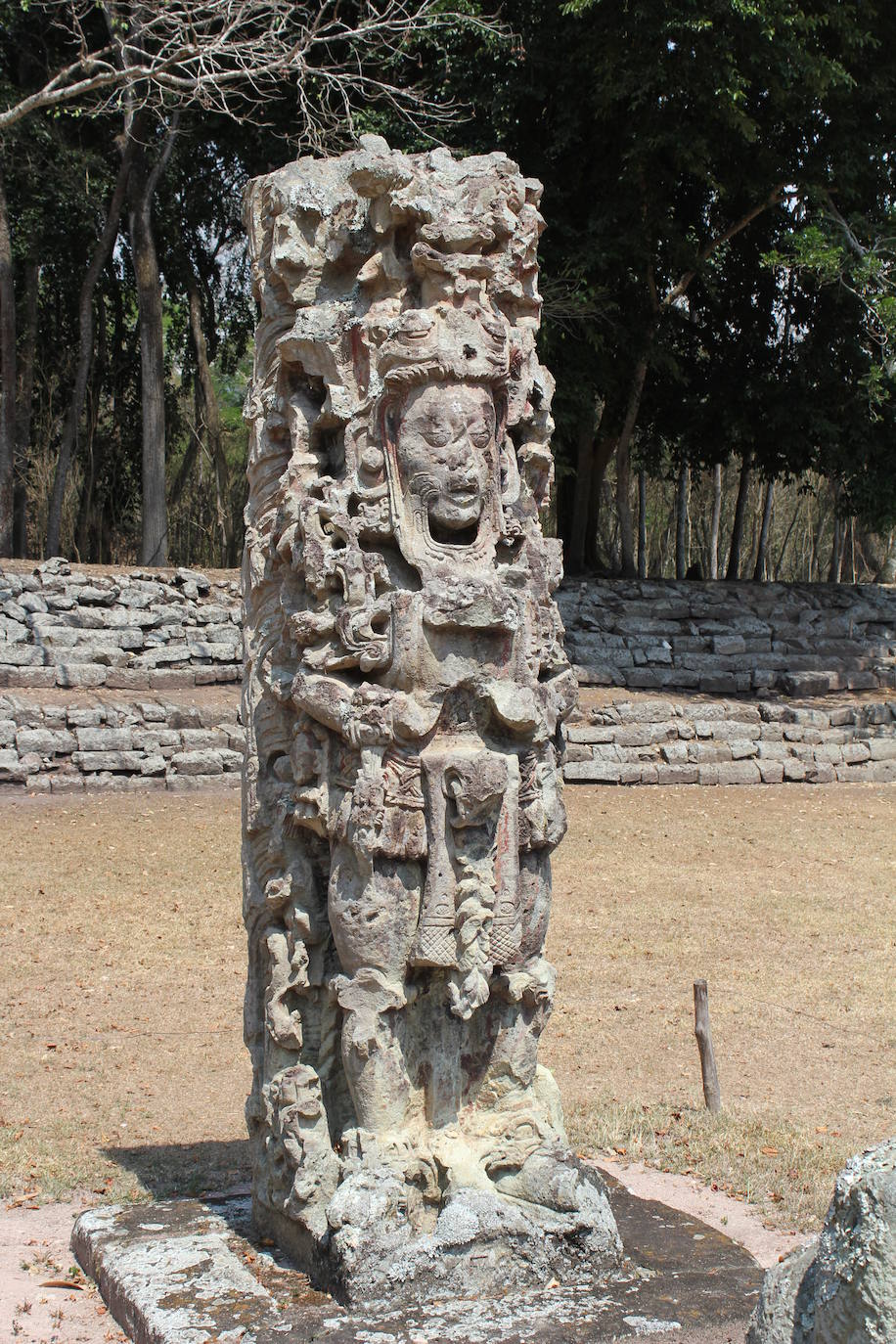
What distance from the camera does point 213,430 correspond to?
81.6 feet

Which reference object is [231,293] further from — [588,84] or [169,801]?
[169,801]

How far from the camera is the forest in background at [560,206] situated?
16703 mm

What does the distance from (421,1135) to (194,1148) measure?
2171mm

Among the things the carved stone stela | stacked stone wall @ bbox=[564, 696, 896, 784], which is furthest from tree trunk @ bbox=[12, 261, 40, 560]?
the carved stone stela

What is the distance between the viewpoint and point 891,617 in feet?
69.8

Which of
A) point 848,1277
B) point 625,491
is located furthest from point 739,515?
point 848,1277

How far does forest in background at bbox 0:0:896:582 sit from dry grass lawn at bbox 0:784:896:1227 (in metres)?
6.76

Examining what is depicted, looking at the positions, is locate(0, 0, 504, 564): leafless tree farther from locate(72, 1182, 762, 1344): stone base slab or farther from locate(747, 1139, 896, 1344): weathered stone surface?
locate(747, 1139, 896, 1344): weathered stone surface

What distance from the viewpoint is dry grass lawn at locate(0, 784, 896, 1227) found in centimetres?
629

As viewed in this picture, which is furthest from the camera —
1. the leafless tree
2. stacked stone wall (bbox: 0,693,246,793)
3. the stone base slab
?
the leafless tree

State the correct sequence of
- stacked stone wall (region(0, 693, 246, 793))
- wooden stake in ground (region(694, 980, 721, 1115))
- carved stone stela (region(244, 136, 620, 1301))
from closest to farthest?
carved stone stela (region(244, 136, 620, 1301)) → wooden stake in ground (region(694, 980, 721, 1115)) → stacked stone wall (region(0, 693, 246, 793))

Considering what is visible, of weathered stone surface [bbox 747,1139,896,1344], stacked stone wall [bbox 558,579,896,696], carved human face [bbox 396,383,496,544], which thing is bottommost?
weathered stone surface [bbox 747,1139,896,1344]

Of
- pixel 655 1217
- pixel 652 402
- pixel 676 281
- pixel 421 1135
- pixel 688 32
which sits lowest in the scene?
pixel 655 1217

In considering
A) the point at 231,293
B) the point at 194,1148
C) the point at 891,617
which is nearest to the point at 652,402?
the point at 891,617
